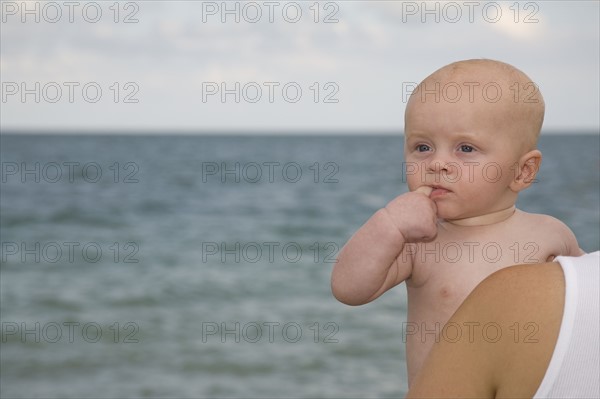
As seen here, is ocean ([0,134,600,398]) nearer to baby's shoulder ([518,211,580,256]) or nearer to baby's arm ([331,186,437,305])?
baby's shoulder ([518,211,580,256])

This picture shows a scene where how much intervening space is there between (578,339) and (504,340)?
13 cm

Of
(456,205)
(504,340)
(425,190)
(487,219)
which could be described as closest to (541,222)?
(487,219)

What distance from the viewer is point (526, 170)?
2346 millimetres

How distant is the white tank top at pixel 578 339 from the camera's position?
1.46 m

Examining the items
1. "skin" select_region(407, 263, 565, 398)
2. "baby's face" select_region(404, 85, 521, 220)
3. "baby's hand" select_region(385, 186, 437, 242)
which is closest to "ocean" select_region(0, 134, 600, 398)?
"baby's face" select_region(404, 85, 521, 220)

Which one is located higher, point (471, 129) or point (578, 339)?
point (471, 129)

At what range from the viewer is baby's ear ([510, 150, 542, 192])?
91.3 inches

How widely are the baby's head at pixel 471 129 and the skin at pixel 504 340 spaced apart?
0.71 meters

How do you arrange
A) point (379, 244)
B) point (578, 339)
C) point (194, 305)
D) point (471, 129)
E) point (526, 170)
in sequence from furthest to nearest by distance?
1. point (194, 305)
2. point (526, 170)
3. point (471, 129)
4. point (379, 244)
5. point (578, 339)

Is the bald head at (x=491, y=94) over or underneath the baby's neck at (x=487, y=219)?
over

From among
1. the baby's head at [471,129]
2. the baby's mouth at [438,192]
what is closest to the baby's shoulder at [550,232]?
the baby's head at [471,129]

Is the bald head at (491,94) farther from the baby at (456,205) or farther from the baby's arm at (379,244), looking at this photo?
the baby's arm at (379,244)

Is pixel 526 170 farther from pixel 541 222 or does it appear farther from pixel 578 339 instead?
pixel 578 339

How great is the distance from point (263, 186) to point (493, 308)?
25975 millimetres
